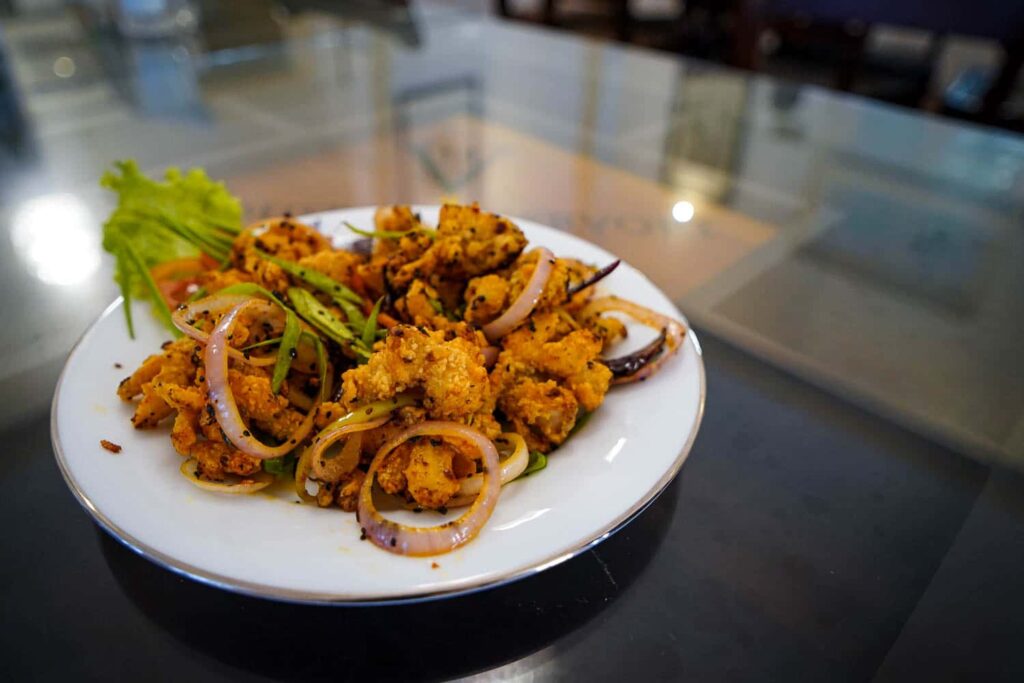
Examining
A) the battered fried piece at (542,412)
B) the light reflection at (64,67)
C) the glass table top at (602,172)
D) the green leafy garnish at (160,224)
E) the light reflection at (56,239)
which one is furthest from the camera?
the light reflection at (64,67)

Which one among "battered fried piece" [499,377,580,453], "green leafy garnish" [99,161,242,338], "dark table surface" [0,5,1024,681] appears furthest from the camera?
"green leafy garnish" [99,161,242,338]

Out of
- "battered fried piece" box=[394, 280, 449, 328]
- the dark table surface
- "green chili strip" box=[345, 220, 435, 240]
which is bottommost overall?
the dark table surface

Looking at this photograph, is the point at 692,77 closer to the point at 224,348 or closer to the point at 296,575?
the point at 224,348

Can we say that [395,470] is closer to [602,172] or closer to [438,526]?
[438,526]

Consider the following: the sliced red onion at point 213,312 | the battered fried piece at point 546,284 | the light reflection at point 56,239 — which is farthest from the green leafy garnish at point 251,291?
the light reflection at point 56,239

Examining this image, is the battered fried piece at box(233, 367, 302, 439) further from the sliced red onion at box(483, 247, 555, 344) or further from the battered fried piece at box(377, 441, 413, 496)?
the sliced red onion at box(483, 247, 555, 344)

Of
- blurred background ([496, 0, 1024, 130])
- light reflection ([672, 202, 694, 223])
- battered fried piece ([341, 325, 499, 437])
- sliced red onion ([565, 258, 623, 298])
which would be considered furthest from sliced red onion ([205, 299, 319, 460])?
blurred background ([496, 0, 1024, 130])

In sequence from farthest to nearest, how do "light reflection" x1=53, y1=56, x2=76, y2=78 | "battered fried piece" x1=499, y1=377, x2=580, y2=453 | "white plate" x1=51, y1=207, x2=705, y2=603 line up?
"light reflection" x1=53, y1=56, x2=76, y2=78
"battered fried piece" x1=499, y1=377, x2=580, y2=453
"white plate" x1=51, y1=207, x2=705, y2=603

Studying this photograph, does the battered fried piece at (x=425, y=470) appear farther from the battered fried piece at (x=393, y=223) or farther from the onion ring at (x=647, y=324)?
the battered fried piece at (x=393, y=223)
